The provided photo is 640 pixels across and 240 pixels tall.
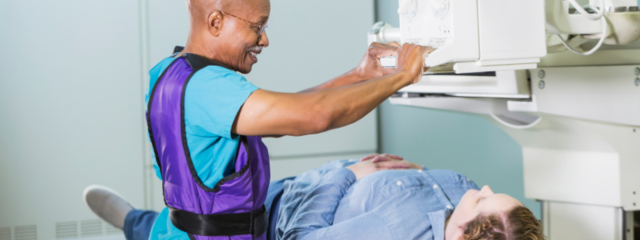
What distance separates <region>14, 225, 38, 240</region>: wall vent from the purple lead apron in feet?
5.91

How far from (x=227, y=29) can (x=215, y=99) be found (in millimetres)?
200

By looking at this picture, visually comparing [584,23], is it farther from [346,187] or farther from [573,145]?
[346,187]

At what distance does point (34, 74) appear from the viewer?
2.50 meters

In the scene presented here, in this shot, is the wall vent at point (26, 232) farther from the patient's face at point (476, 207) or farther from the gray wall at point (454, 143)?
the patient's face at point (476, 207)

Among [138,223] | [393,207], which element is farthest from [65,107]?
[393,207]

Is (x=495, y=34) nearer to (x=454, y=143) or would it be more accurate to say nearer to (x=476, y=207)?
(x=476, y=207)

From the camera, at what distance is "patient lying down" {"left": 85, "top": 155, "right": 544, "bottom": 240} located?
1.30 m

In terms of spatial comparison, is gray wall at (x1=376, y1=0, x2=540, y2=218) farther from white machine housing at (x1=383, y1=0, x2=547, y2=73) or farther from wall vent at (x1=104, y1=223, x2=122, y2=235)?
wall vent at (x1=104, y1=223, x2=122, y2=235)

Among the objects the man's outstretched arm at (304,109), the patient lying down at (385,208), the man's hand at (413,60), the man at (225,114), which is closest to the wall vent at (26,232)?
the patient lying down at (385,208)

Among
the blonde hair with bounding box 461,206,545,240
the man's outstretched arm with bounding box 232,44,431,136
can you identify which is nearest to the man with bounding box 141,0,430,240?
the man's outstretched arm with bounding box 232,44,431,136

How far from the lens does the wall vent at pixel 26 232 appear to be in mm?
2512

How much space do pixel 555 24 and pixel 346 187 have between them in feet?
2.80

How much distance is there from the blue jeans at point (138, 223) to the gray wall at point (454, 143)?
4.53 ft

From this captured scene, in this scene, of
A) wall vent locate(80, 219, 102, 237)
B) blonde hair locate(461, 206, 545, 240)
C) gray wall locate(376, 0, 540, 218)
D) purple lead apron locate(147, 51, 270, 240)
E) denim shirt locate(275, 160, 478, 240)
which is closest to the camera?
purple lead apron locate(147, 51, 270, 240)
